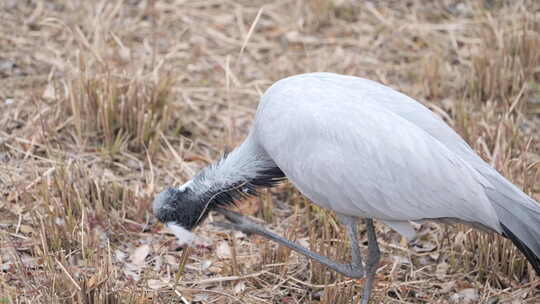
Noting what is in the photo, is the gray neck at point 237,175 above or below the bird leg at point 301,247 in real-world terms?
above

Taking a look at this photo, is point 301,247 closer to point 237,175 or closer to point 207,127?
point 237,175

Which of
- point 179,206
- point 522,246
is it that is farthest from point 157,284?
point 522,246

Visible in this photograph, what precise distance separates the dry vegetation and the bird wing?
1.67 ft

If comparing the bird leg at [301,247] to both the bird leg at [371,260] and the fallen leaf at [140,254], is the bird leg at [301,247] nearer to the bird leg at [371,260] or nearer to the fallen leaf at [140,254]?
the bird leg at [371,260]

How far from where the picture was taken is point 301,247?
378 centimetres

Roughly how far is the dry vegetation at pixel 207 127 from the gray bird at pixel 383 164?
0.50 meters

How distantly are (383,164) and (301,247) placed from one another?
65 centimetres

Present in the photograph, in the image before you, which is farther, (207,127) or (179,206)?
(207,127)

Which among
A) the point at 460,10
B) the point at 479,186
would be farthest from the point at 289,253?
the point at 460,10

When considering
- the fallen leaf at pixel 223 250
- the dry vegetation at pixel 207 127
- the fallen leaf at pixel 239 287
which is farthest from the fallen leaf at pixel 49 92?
the fallen leaf at pixel 239 287

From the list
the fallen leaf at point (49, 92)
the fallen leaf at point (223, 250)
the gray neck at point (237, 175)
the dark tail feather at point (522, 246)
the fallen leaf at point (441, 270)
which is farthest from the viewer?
the fallen leaf at point (49, 92)

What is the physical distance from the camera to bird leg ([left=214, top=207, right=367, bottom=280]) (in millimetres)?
3689

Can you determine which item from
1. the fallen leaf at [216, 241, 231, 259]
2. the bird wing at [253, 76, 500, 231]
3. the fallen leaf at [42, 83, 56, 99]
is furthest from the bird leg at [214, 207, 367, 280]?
the fallen leaf at [42, 83, 56, 99]

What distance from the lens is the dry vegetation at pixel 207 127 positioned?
3.91 meters
